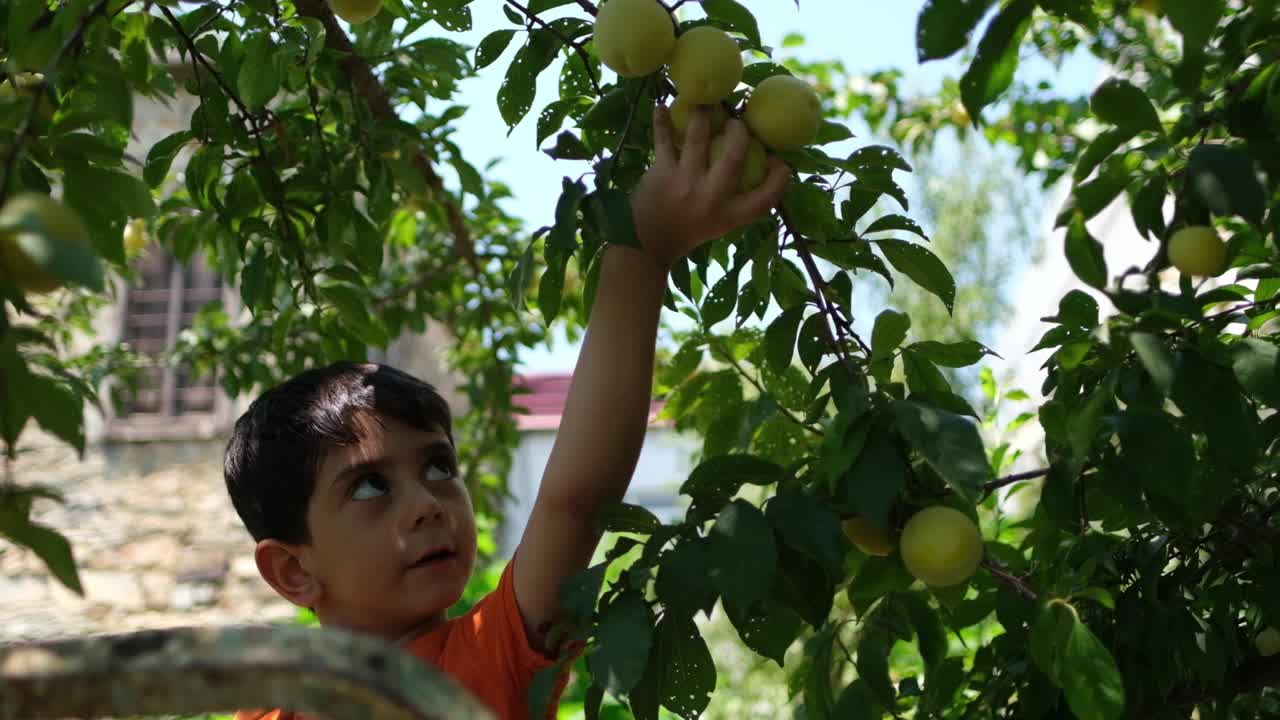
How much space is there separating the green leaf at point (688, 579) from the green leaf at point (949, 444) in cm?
16

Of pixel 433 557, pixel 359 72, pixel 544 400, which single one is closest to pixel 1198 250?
pixel 433 557

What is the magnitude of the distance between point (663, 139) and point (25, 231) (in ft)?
1.86

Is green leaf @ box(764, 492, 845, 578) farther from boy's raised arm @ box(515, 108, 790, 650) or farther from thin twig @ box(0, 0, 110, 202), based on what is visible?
thin twig @ box(0, 0, 110, 202)

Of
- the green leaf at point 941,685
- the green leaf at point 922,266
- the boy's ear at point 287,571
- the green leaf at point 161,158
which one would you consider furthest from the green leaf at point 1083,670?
the green leaf at point 161,158

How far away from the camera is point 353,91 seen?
184 cm

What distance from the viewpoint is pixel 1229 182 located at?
836mm

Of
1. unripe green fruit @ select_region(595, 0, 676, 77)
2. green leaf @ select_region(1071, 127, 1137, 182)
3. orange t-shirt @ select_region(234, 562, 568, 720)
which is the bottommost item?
orange t-shirt @ select_region(234, 562, 568, 720)

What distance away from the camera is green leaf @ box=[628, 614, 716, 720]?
3.24 ft

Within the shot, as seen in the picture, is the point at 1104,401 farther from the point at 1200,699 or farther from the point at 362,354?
the point at 362,354

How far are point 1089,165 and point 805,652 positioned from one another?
574 mm

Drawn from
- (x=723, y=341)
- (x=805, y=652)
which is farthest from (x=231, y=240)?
(x=805, y=652)

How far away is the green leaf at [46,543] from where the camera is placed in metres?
0.73

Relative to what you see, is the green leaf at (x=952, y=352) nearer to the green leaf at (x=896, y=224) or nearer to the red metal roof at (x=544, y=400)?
the green leaf at (x=896, y=224)

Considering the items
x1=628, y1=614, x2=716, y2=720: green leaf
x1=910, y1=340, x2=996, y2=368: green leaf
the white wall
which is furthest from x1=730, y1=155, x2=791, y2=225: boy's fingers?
the white wall
